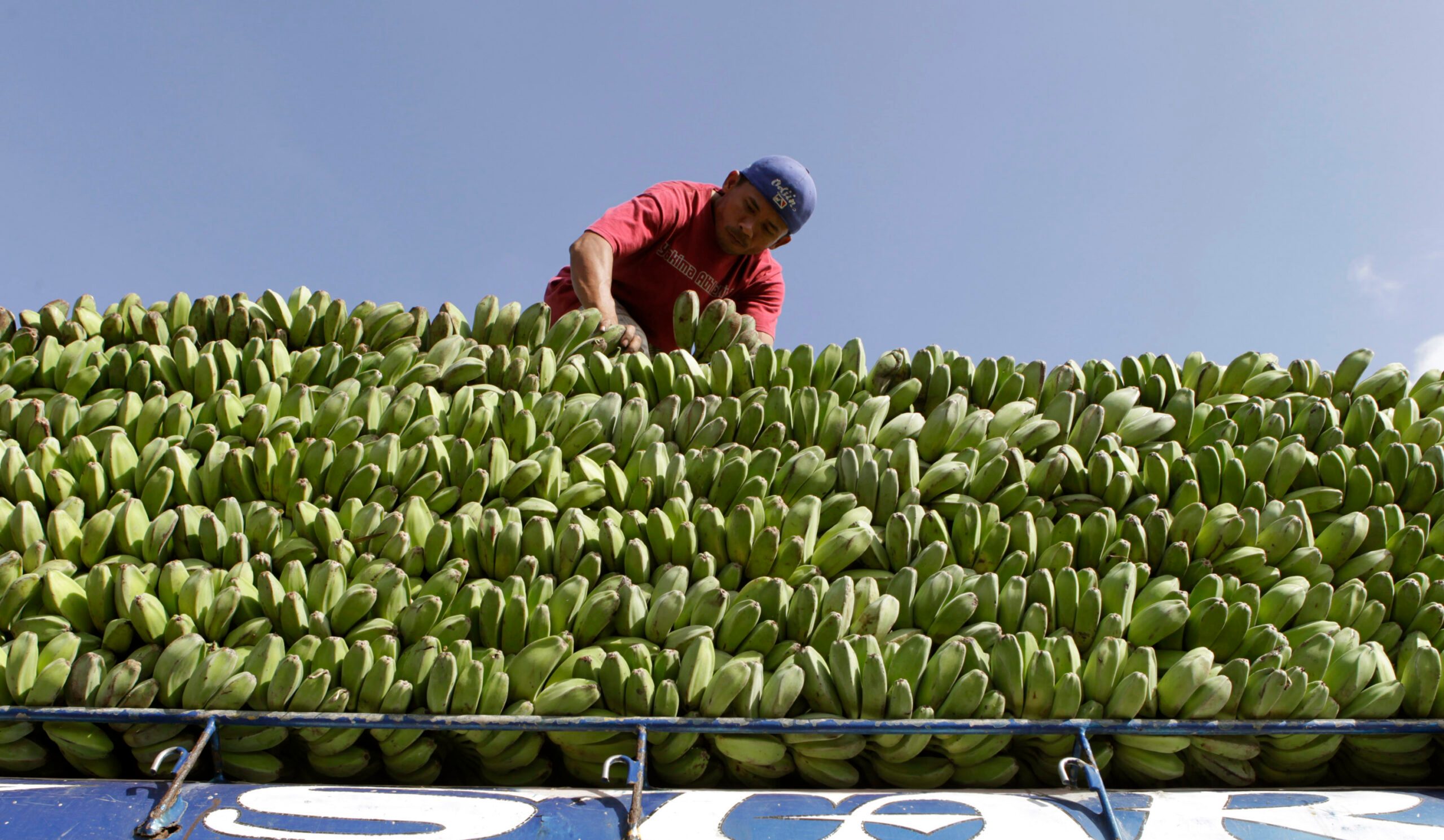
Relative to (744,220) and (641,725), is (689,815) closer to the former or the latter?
(641,725)

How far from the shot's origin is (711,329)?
11.4 feet

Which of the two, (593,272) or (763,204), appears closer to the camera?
(593,272)

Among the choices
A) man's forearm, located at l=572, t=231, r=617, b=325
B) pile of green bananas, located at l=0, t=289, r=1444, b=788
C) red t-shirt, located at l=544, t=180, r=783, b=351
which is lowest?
pile of green bananas, located at l=0, t=289, r=1444, b=788

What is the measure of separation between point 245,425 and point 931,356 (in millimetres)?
1951

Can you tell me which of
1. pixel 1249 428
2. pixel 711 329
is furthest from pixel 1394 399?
pixel 711 329

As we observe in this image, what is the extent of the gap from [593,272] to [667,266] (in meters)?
0.64

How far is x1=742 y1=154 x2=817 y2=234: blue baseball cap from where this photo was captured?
14.5ft

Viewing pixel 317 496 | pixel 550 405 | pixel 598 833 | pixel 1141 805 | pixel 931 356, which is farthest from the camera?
pixel 931 356

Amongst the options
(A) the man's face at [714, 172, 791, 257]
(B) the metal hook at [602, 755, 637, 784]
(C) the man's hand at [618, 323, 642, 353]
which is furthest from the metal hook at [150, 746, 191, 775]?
(A) the man's face at [714, 172, 791, 257]

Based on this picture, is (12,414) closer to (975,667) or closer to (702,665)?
(702,665)

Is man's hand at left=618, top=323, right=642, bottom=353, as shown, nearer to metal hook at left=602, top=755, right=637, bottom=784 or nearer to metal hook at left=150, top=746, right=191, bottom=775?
metal hook at left=602, top=755, right=637, bottom=784

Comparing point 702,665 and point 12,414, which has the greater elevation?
point 12,414

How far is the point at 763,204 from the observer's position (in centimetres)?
444

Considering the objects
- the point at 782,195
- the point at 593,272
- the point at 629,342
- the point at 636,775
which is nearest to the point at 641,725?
the point at 636,775
